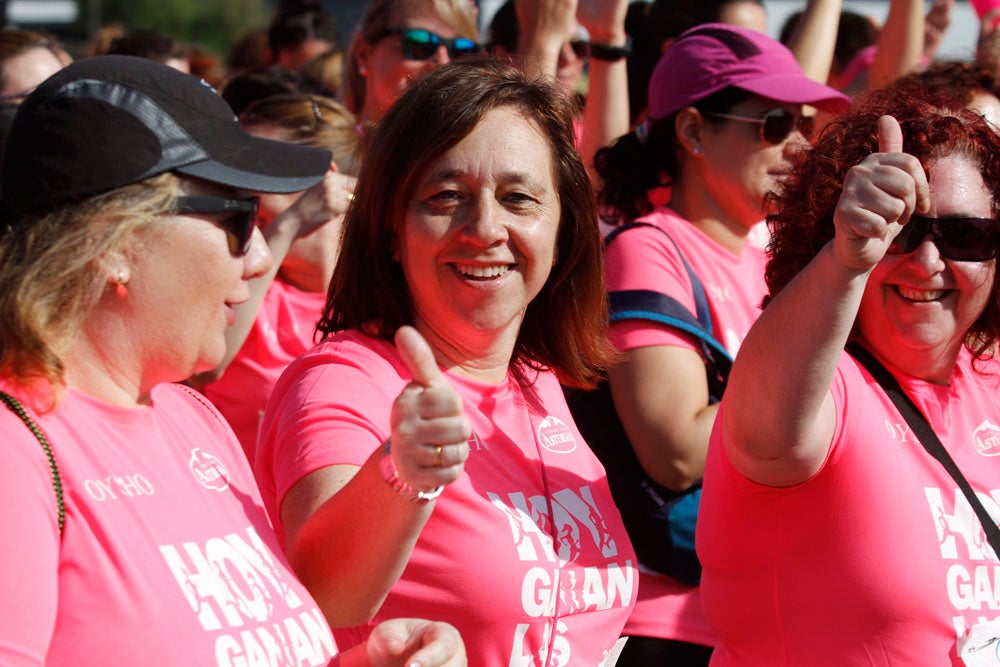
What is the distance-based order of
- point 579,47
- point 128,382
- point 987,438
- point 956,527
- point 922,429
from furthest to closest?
point 579,47
point 987,438
point 922,429
point 956,527
point 128,382

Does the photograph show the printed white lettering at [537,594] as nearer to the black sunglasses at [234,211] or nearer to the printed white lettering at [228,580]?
the printed white lettering at [228,580]

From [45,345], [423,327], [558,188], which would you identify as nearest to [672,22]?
[558,188]

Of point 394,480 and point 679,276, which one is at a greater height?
point 394,480

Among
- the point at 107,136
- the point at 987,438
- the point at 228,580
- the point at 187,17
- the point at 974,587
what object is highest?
the point at 107,136

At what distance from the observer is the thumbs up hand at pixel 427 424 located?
1861 mm

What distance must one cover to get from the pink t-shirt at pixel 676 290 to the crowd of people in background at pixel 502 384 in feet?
0.04

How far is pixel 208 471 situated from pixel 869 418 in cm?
125

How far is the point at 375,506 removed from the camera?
2023 mm

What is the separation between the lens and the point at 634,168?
398cm

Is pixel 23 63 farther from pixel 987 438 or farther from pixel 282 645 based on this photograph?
pixel 987 438

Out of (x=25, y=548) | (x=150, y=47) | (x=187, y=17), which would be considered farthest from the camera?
(x=187, y=17)

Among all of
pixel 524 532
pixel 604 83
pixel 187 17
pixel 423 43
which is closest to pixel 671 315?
pixel 524 532

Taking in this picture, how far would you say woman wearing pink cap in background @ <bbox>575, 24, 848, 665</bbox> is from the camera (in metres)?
3.15

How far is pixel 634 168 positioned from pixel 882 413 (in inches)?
65.8
